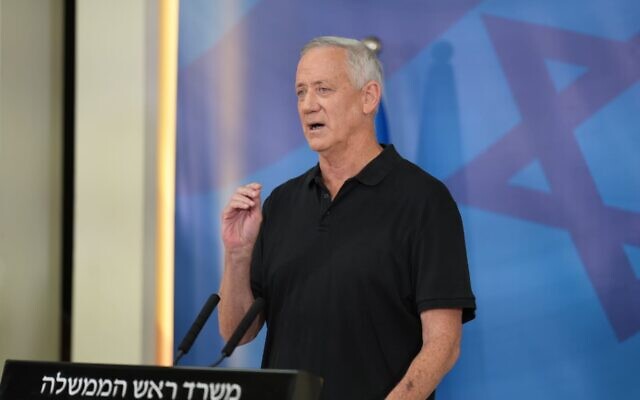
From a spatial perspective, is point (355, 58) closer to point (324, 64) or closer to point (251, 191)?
point (324, 64)

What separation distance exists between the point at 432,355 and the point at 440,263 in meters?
0.20

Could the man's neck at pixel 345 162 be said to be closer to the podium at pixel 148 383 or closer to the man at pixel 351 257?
the man at pixel 351 257

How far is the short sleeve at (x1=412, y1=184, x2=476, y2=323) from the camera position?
210cm

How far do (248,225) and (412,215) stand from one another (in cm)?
39

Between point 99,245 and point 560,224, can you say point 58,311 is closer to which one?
point 99,245

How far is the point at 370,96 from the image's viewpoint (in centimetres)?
238

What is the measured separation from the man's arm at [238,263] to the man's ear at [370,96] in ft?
1.15

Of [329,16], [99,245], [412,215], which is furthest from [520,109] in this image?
[99,245]

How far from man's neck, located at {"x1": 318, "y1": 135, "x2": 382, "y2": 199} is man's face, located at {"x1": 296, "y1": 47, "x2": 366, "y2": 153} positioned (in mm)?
21

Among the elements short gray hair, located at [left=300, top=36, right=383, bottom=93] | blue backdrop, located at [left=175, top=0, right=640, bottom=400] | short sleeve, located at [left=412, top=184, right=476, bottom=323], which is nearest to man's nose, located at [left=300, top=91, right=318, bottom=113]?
short gray hair, located at [left=300, top=36, right=383, bottom=93]

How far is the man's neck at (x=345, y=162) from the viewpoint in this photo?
234 cm

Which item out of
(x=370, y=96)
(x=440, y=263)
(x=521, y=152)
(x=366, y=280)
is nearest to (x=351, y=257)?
(x=366, y=280)

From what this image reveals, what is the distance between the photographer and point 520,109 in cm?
302

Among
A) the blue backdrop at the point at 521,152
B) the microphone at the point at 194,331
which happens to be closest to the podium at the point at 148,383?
the microphone at the point at 194,331
